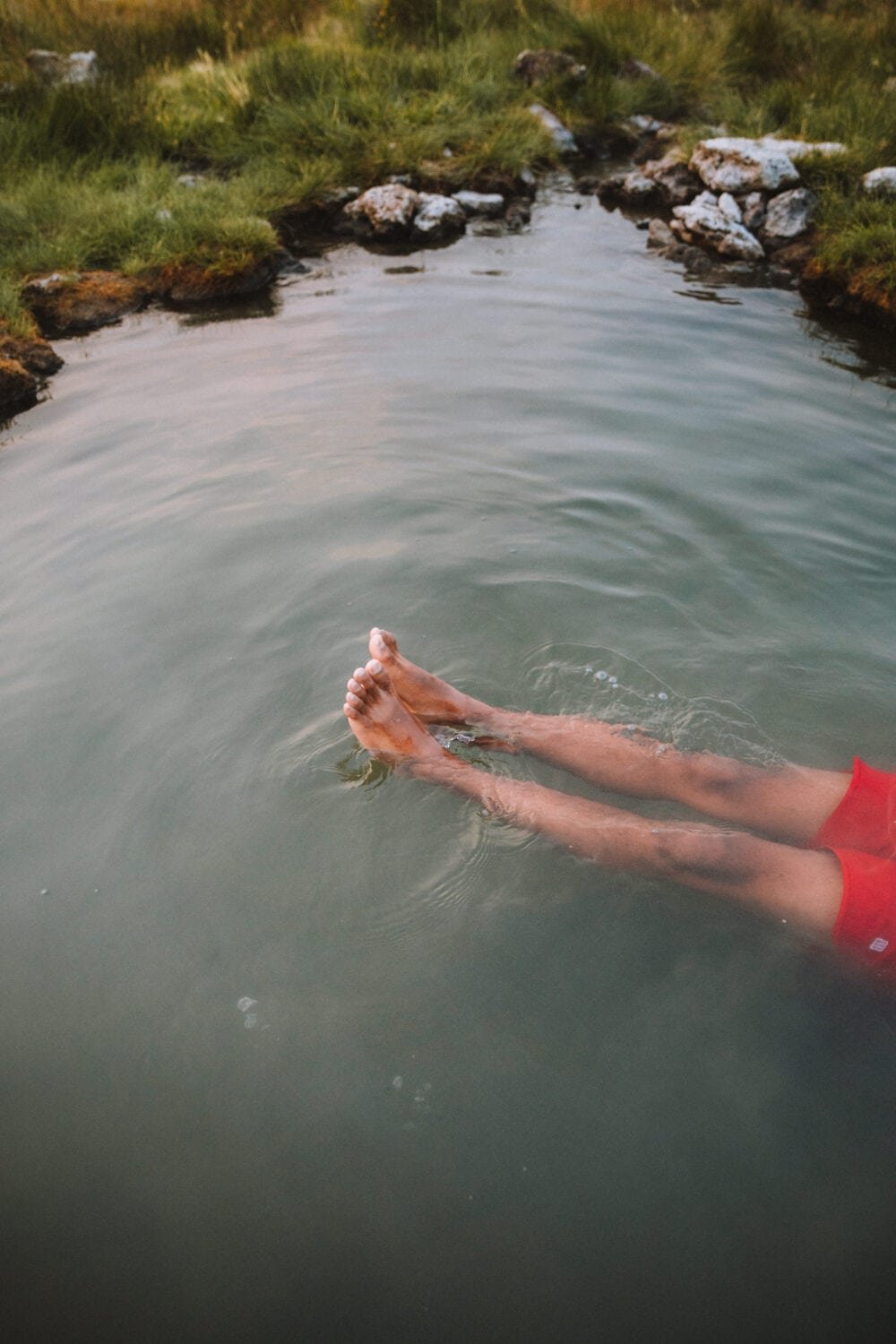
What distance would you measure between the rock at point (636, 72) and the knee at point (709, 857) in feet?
35.2

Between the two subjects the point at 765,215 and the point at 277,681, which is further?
the point at 765,215

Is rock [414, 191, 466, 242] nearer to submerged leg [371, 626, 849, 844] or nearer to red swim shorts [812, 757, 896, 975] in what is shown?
submerged leg [371, 626, 849, 844]

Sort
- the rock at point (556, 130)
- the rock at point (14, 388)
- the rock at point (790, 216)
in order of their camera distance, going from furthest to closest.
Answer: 1. the rock at point (556, 130)
2. the rock at point (790, 216)
3. the rock at point (14, 388)

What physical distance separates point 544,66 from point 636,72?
1179 mm

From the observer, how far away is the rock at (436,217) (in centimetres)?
784

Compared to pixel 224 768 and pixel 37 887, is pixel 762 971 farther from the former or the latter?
pixel 37 887

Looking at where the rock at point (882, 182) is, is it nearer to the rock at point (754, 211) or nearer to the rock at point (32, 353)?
the rock at point (754, 211)

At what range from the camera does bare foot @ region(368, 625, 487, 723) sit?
288 cm

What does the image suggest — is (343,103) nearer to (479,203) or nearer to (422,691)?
(479,203)

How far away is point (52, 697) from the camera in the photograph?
3.25m

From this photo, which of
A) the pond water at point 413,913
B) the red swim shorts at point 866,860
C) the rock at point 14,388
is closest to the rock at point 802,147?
the pond water at point 413,913

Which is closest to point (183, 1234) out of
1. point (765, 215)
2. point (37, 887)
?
point (37, 887)

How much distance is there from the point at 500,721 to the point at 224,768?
0.93 metres

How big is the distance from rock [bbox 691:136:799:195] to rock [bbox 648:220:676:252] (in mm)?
590
